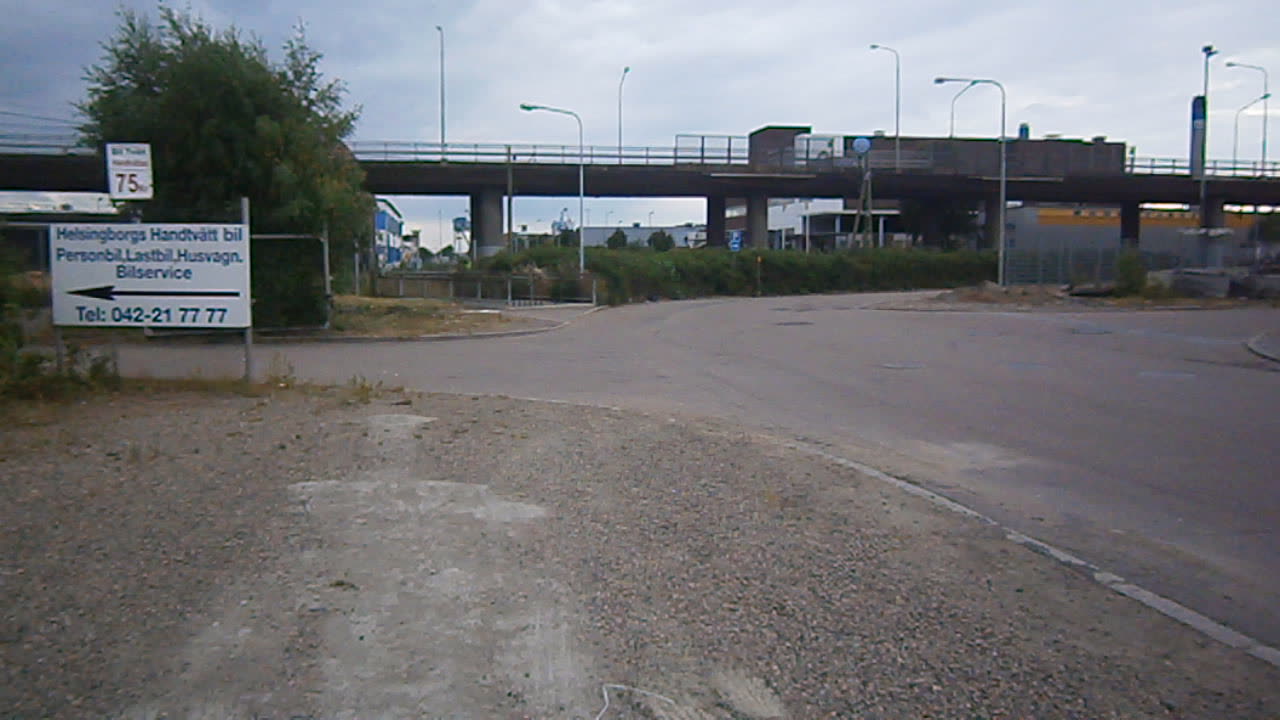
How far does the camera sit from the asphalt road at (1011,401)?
7.79 m

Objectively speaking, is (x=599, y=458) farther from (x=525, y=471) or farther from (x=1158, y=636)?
(x=1158, y=636)

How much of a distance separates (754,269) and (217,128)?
40.8 meters

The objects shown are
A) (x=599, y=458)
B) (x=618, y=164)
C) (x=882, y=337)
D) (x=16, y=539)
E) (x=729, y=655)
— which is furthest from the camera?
(x=618, y=164)

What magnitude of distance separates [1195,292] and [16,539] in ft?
160

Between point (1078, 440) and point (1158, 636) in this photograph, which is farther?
point (1078, 440)

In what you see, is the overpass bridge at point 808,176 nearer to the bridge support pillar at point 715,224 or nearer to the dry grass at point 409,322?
the bridge support pillar at point 715,224

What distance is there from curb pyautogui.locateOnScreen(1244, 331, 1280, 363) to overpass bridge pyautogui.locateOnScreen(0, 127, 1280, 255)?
39.8 meters

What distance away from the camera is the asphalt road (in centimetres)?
779

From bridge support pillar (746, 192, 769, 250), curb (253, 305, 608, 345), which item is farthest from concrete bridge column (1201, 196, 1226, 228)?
curb (253, 305, 608, 345)

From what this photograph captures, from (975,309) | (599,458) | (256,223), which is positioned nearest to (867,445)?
(599,458)

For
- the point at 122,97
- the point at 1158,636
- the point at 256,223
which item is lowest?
the point at 1158,636

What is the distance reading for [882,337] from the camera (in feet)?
87.9

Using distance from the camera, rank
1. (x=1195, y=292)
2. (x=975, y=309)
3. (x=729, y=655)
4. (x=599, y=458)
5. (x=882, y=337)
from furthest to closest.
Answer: (x=1195, y=292) < (x=975, y=309) < (x=882, y=337) < (x=599, y=458) < (x=729, y=655)

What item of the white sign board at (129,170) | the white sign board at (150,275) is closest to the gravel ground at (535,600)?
the white sign board at (150,275)
